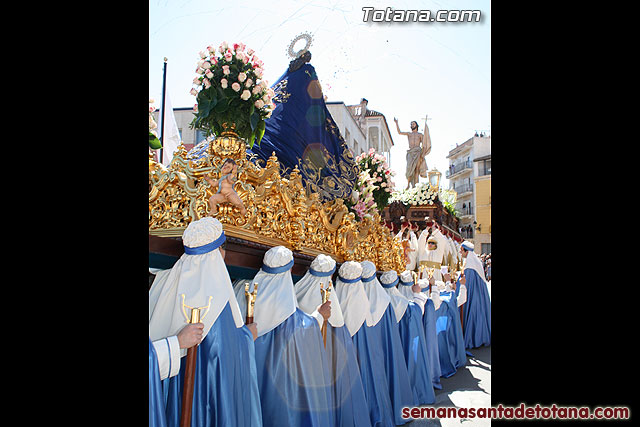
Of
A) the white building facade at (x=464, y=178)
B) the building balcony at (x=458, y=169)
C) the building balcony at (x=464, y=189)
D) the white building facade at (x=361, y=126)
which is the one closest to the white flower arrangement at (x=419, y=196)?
the white building facade at (x=361, y=126)

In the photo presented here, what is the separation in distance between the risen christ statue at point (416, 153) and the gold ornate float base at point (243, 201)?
25.3 ft

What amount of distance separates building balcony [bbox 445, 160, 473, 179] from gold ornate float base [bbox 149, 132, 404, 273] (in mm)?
16972

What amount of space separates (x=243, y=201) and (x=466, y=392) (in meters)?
4.50

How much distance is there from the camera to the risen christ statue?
12062mm

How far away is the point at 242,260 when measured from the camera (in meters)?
3.40

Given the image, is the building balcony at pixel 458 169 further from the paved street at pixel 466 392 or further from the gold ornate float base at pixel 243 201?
the gold ornate float base at pixel 243 201

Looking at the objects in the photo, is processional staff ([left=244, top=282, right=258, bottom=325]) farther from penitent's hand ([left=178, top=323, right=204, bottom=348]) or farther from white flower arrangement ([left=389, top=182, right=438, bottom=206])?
white flower arrangement ([left=389, top=182, right=438, bottom=206])

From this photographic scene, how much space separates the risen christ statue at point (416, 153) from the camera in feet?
39.6

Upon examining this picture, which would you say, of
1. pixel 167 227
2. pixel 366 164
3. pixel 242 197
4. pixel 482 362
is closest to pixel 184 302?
pixel 167 227

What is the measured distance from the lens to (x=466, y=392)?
6234 millimetres

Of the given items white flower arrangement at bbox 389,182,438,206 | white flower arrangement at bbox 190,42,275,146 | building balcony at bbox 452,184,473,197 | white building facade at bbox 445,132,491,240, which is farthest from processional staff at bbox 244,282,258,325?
building balcony at bbox 452,184,473,197

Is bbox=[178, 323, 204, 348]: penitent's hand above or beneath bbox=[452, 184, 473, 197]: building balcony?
beneath
